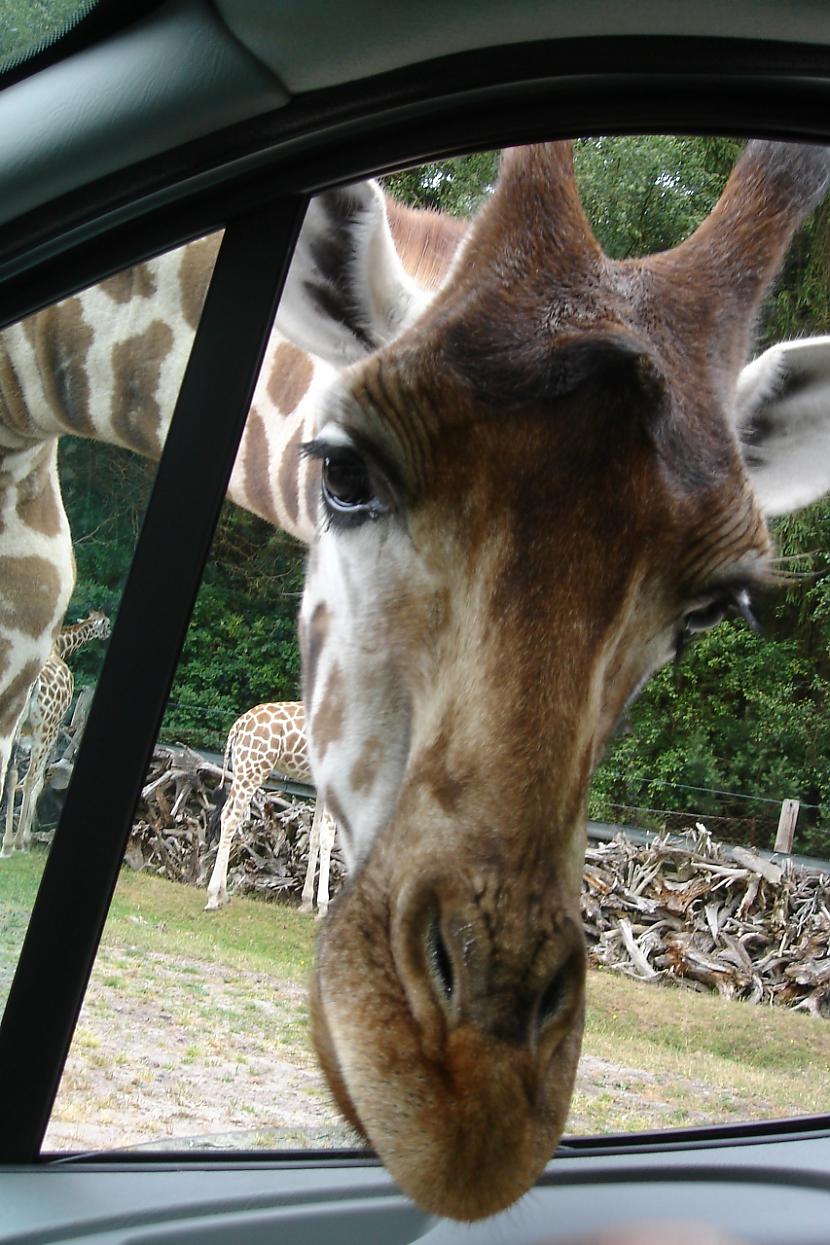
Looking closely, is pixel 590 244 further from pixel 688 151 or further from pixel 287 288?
pixel 287 288

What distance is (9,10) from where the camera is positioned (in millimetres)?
957

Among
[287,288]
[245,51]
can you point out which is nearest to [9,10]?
[245,51]

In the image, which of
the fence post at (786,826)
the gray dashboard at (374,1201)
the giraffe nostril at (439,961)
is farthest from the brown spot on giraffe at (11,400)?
the fence post at (786,826)

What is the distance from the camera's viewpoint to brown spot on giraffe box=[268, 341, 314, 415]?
3.95 feet

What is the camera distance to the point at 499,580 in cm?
119

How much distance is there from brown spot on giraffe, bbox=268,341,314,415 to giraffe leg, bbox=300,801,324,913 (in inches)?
18.3

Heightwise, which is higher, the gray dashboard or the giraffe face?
the giraffe face

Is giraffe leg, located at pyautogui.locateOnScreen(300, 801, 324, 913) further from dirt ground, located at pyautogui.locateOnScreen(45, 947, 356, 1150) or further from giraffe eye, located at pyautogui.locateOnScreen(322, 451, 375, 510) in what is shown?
giraffe eye, located at pyautogui.locateOnScreen(322, 451, 375, 510)

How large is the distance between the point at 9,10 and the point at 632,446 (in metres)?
0.73

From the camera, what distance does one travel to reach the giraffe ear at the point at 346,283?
1127 mm

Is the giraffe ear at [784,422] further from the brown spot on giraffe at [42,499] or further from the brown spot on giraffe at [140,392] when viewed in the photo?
the brown spot on giraffe at [42,499]

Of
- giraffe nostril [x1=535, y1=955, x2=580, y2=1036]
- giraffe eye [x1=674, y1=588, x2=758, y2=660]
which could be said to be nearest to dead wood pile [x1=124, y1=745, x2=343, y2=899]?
giraffe nostril [x1=535, y1=955, x2=580, y2=1036]

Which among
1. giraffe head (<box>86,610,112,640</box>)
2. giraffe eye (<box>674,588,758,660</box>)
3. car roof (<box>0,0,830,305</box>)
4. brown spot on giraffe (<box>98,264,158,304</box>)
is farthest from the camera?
giraffe eye (<box>674,588,758,660</box>)

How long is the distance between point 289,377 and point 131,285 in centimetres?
21
